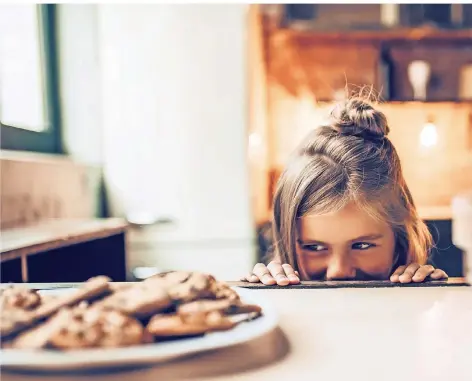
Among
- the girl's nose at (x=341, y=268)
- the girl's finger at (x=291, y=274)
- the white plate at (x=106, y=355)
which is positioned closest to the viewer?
the white plate at (x=106, y=355)

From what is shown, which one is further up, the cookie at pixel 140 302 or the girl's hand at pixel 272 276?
the cookie at pixel 140 302

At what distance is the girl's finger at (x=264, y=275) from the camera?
322 millimetres

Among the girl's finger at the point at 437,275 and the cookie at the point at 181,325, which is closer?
the cookie at the point at 181,325

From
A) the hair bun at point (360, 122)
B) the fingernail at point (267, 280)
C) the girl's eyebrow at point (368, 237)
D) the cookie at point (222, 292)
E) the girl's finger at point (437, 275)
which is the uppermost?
the hair bun at point (360, 122)

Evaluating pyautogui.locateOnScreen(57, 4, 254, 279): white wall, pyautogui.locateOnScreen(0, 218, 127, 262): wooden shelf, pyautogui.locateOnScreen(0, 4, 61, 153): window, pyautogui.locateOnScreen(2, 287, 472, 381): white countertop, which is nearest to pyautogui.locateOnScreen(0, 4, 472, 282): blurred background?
pyautogui.locateOnScreen(57, 4, 254, 279): white wall

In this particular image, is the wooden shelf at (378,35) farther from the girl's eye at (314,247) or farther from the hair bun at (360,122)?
the girl's eye at (314,247)

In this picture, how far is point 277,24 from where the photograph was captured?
3.74ft

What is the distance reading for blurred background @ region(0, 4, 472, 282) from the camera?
118 centimetres

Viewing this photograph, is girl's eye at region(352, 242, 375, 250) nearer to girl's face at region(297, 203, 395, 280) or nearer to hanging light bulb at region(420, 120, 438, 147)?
girl's face at region(297, 203, 395, 280)

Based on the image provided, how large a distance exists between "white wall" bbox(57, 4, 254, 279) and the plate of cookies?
40.3 inches

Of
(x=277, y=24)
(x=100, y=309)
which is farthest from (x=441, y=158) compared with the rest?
(x=100, y=309)

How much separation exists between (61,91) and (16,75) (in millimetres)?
359


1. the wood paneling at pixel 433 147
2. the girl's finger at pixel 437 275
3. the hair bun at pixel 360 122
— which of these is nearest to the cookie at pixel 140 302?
the girl's finger at pixel 437 275

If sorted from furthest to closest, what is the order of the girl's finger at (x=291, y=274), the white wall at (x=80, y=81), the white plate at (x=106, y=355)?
the white wall at (x=80, y=81), the girl's finger at (x=291, y=274), the white plate at (x=106, y=355)
